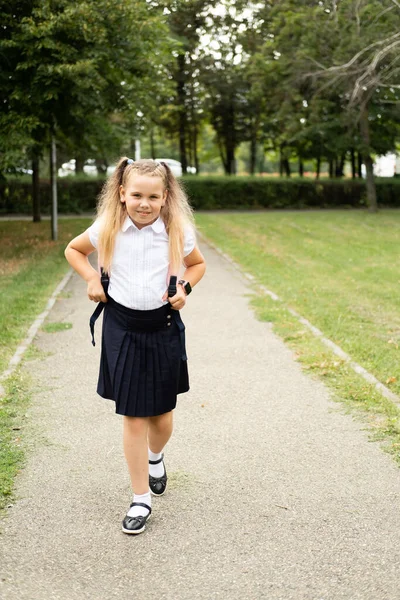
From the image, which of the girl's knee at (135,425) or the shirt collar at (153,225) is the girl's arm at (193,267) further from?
the girl's knee at (135,425)

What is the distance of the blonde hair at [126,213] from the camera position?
383 centimetres

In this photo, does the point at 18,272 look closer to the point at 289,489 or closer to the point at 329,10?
the point at 289,489

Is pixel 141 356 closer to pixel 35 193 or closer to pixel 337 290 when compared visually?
pixel 337 290

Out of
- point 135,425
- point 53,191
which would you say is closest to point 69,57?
point 53,191

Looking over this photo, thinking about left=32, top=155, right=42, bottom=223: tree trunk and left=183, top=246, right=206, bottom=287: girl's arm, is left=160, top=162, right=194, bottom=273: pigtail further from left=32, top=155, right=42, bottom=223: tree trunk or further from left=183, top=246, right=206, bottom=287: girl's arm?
left=32, top=155, right=42, bottom=223: tree trunk

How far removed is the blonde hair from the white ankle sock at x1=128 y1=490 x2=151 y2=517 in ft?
3.66

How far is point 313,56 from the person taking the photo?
27.7 meters

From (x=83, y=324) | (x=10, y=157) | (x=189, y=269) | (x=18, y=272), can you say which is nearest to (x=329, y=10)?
(x=10, y=157)

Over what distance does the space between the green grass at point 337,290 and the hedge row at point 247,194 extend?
7027 mm

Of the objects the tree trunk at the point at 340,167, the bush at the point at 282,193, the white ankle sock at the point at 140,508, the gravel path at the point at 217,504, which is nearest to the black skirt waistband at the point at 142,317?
the white ankle sock at the point at 140,508

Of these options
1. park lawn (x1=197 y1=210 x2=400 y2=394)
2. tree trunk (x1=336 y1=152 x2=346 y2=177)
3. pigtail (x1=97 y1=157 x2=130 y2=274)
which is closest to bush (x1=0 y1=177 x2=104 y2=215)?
park lawn (x1=197 y1=210 x2=400 y2=394)

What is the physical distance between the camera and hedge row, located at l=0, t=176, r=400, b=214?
3180 centimetres

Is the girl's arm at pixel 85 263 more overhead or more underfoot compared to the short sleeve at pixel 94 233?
more underfoot

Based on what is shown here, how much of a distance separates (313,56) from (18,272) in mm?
17089
